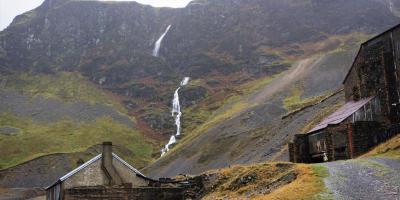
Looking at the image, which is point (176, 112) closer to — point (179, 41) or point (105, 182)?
point (179, 41)

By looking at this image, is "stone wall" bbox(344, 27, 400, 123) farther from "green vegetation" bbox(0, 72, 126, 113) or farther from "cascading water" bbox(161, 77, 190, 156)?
→ "green vegetation" bbox(0, 72, 126, 113)

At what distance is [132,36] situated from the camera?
154 m

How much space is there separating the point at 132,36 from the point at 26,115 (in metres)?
57.8

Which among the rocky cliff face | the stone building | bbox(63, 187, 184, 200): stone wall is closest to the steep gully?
the rocky cliff face

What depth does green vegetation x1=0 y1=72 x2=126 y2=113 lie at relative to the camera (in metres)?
117

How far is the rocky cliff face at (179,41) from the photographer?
12850 cm

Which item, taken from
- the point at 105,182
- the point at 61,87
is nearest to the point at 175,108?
the point at 61,87

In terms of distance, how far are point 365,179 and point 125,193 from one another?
16012 millimetres

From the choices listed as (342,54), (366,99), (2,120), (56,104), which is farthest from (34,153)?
(366,99)

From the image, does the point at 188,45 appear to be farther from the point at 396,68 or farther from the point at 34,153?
the point at 396,68

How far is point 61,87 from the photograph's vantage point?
123 m

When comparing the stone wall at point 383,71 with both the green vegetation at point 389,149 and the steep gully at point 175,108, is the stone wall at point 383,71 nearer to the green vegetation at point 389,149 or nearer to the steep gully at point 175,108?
the green vegetation at point 389,149

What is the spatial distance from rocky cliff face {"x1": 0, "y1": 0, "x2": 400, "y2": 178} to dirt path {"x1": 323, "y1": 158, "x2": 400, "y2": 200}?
91.1m

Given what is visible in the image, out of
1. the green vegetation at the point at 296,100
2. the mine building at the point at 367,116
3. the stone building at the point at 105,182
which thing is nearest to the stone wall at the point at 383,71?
the mine building at the point at 367,116
